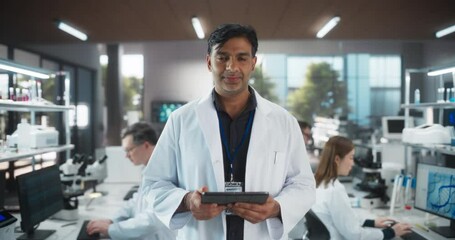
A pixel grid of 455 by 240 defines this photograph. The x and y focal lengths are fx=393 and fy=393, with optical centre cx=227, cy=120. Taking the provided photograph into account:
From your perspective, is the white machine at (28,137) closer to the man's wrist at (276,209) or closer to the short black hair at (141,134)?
the short black hair at (141,134)

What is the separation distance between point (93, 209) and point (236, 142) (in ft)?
7.92

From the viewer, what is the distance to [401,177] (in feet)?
10.7

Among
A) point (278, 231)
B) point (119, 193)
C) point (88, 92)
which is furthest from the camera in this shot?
point (88, 92)

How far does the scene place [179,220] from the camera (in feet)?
4.31

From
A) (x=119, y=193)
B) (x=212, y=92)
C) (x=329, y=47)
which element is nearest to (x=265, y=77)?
Result: (x=329, y=47)

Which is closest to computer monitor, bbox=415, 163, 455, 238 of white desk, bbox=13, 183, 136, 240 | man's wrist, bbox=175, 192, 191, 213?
man's wrist, bbox=175, 192, 191, 213

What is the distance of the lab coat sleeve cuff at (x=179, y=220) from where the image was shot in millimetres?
1302

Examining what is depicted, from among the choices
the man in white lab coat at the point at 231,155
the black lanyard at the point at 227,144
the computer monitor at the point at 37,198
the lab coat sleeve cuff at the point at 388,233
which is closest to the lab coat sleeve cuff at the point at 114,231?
the computer monitor at the point at 37,198

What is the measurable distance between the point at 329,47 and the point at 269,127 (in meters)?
9.64

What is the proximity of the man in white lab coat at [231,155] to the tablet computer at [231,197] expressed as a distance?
115 mm

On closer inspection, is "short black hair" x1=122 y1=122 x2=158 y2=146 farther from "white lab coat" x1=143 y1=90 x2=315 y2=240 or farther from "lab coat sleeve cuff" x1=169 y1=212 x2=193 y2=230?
"lab coat sleeve cuff" x1=169 y1=212 x2=193 y2=230

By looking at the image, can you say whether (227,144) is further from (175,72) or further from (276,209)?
(175,72)

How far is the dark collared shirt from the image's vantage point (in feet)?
4.36

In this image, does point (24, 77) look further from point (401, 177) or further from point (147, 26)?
point (401, 177)
